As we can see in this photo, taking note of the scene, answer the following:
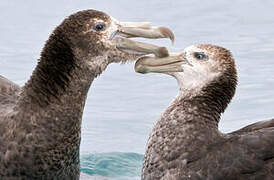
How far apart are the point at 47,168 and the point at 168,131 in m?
1.21

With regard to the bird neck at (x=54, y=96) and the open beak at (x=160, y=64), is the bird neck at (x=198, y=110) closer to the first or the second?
the open beak at (x=160, y=64)

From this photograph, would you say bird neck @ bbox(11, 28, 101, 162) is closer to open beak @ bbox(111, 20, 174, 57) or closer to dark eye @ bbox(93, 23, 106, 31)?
dark eye @ bbox(93, 23, 106, 31)

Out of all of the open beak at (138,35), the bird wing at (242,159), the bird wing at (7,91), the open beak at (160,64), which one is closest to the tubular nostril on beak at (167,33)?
the open beak at (138,35)

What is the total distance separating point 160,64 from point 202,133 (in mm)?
889

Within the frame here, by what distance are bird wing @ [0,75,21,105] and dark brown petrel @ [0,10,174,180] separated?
601 mm

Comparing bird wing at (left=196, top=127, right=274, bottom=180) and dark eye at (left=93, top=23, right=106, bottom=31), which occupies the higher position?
dark eye at (left=93, top=23, right=106, bottom=31)

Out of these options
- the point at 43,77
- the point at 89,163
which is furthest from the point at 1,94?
the point at 89,163

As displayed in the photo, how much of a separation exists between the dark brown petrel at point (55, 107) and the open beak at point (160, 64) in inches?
16.7

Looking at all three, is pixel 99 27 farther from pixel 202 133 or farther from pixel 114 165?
pixel 114 165

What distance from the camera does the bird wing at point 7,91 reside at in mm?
8345

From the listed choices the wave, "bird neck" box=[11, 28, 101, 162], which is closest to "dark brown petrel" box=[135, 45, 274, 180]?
"bird neck" box=[11, 28, 101, 162]

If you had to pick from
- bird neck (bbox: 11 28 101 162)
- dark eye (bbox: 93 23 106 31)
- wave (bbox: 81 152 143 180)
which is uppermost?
dark eye (bbox: 93 23 106 31)

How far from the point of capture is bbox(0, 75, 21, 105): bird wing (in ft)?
27.4

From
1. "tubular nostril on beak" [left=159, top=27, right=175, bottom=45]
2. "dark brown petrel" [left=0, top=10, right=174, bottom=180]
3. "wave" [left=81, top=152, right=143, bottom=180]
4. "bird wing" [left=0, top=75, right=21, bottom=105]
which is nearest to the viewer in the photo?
"dark brown petrel" [left=0, top=10, right=174, bottom=180]
